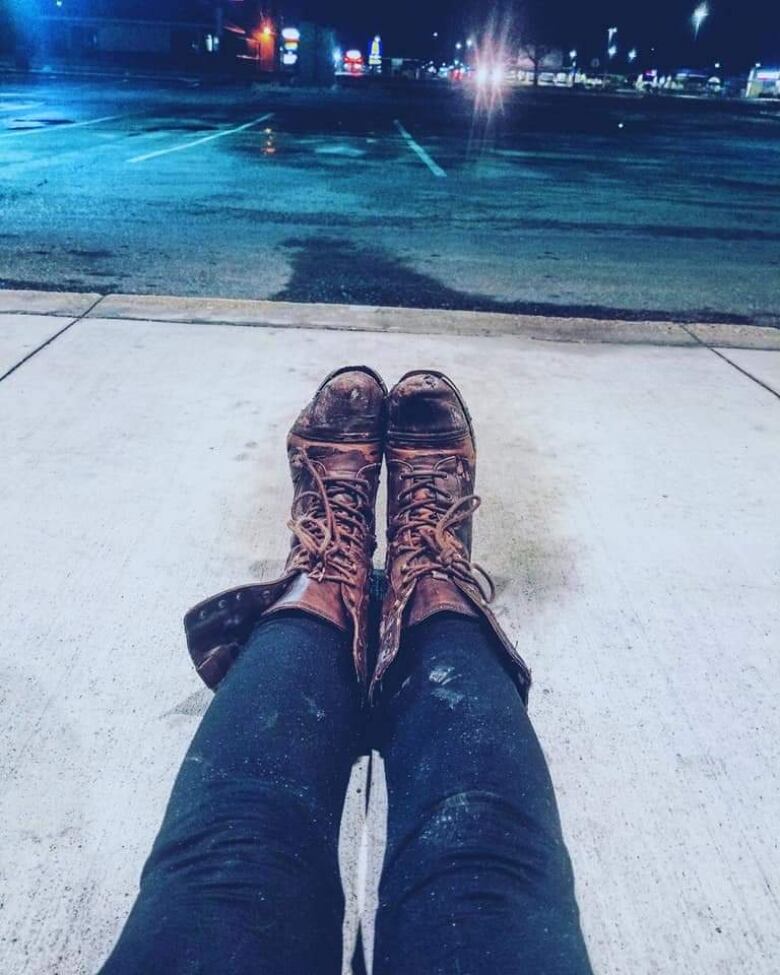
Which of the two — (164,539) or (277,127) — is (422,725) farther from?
(277,127)

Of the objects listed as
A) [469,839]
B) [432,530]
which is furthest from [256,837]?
[432,530]

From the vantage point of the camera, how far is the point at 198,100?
20.9m

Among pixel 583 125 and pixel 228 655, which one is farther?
pixel 583 125

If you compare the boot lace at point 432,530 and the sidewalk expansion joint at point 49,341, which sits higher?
the boot lace at point 432,530

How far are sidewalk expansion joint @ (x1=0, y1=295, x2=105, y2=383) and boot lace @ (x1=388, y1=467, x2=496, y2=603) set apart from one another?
174cm

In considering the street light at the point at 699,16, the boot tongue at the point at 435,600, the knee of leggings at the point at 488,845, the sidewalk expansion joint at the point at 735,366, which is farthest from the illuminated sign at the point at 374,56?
the knee of leggings at the point at 488,845

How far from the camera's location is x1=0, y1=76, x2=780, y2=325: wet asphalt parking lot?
4414 millimetres

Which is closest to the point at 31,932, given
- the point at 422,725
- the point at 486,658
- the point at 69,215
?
the point at 422,725

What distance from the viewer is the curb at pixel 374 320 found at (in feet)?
11.3

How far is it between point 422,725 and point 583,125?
64.6ft

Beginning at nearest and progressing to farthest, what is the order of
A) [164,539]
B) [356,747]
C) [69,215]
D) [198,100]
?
[356,747] < [164,539] < [69,215] < [198,100]

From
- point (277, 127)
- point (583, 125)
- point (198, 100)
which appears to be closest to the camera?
point (277, 127)

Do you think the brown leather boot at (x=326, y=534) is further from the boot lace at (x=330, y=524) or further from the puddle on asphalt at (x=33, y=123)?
the puddle on asphalt at (x=33, y=123)

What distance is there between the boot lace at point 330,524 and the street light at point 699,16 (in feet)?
292
